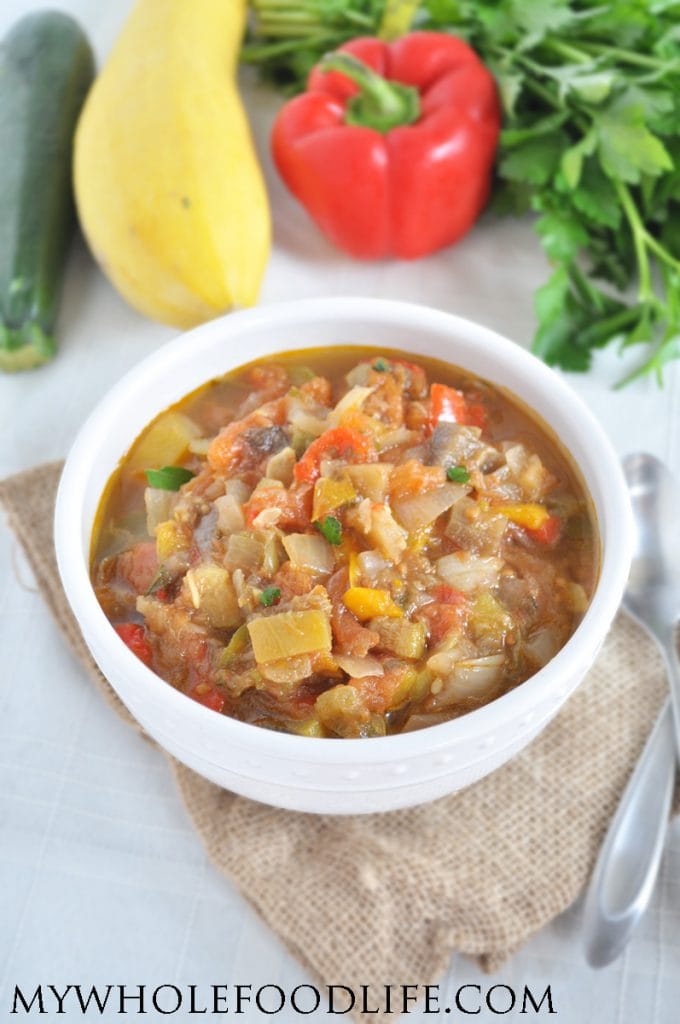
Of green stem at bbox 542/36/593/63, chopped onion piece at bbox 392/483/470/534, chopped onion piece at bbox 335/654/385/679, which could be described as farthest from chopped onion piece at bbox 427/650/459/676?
green stem at bbox 542/36/593/63

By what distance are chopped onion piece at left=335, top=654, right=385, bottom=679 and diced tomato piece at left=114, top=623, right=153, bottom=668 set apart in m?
0.44

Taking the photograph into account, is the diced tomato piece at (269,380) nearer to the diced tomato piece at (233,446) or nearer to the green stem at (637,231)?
the diced tomato piece at (233,446)

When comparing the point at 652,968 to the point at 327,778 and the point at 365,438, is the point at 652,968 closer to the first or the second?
the point at 327,778

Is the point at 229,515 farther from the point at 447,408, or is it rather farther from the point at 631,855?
the point at 631,855

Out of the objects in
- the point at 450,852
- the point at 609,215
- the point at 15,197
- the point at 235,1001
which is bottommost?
the point at 235,1001

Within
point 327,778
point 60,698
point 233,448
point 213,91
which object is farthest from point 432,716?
point 213,91

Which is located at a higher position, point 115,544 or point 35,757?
point 115,544

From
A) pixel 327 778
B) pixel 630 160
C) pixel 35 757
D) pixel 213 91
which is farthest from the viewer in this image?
pixel 213 91

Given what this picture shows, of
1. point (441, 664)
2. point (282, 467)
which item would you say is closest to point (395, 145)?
point (282, 467)

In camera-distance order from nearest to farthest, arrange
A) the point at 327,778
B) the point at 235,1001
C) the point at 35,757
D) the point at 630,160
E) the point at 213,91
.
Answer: the point at 327,778 → the point at 235,1001 → the point at 35,757 → the point at 630,160 → the point at 213,91

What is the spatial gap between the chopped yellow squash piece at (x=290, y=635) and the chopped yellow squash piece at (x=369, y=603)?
96mm

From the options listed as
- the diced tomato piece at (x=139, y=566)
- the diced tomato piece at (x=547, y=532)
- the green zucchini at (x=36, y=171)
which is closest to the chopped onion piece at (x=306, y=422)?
the diced tomato piece at (x=139, y=566)

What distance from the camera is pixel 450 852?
8.65 feet

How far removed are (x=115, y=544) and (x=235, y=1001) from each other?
1.12m
